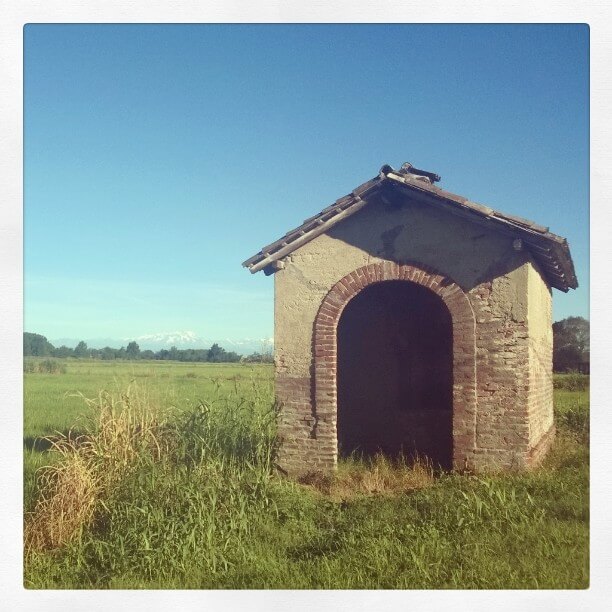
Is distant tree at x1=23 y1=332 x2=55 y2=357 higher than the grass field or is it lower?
higher

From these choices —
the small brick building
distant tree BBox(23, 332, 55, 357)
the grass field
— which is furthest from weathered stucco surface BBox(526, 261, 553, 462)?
distant tree BBox(23, 332, 55, 357)

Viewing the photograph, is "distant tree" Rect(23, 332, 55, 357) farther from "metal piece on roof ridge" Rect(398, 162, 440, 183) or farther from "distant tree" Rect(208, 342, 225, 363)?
"distant tree" Rect(208, 342, 225, 363)

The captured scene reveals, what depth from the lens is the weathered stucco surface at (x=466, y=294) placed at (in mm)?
7859

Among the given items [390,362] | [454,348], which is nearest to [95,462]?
[454,348]

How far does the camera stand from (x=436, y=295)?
8.23m

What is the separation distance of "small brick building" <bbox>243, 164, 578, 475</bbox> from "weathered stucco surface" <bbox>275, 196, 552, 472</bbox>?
0.04 ft

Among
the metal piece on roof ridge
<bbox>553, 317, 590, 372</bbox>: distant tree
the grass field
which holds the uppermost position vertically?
the metal piece on roof ridge

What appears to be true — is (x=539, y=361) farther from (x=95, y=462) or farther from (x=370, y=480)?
(x=95, y=462)

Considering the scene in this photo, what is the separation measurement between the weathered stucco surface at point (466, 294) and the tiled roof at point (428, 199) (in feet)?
0.56

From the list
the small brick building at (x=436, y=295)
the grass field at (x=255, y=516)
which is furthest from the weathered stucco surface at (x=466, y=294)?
the grass field at (x=255, y=516)

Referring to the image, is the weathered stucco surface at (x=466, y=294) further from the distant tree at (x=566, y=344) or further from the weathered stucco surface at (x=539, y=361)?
the distant tree at (x=566, y=344)

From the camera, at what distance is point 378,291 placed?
440 inches

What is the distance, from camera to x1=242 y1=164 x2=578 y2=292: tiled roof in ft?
25.1

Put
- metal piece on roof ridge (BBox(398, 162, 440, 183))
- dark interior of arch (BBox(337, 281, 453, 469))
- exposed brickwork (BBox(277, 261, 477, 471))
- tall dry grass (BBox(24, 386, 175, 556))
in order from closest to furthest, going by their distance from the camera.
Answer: tall dry grass (BBox(24, 386, 175, 556)) → exposed brickwork (BBox(277, 261, 477, 471)) → metal piece on roof ridge (BBox(398, 162, 440, 183)) → dark interior of arch (BBox(337, 281, 453, 469))
